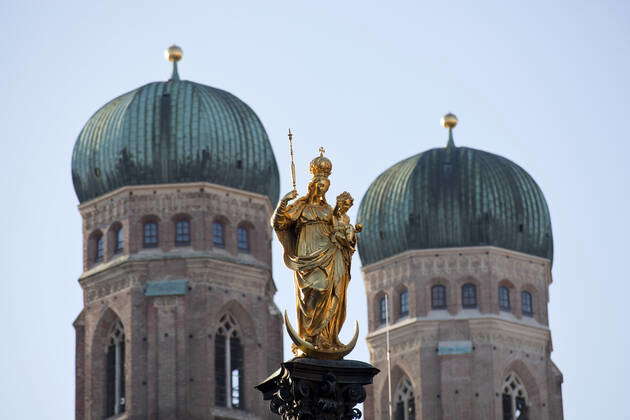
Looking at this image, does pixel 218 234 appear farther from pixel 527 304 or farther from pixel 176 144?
pixel 527 304

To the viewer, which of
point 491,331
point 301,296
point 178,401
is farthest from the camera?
point 491,331

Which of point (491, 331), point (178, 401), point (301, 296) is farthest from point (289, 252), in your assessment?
point (491, 331)

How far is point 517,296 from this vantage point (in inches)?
3538

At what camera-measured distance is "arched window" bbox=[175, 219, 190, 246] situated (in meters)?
84.7

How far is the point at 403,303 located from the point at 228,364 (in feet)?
30.4

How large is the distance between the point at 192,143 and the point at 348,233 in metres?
56.8

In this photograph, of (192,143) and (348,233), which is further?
(192,143)

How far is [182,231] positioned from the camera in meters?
84.8

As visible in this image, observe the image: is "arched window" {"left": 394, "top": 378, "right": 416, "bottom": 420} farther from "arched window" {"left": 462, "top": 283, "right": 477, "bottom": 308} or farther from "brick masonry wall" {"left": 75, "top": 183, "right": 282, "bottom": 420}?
"brick masonry wall" {"left": 75, "top": 183, "right": 282, "bottom": 420}

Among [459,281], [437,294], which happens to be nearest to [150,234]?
[437,294]

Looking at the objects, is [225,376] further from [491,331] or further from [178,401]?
[491,331]

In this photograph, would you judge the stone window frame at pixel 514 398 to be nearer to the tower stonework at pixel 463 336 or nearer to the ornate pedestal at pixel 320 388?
the tower stonework at pixel 463 336

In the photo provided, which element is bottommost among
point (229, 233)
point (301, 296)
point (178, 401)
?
point (301, 296)

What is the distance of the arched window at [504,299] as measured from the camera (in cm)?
8962
